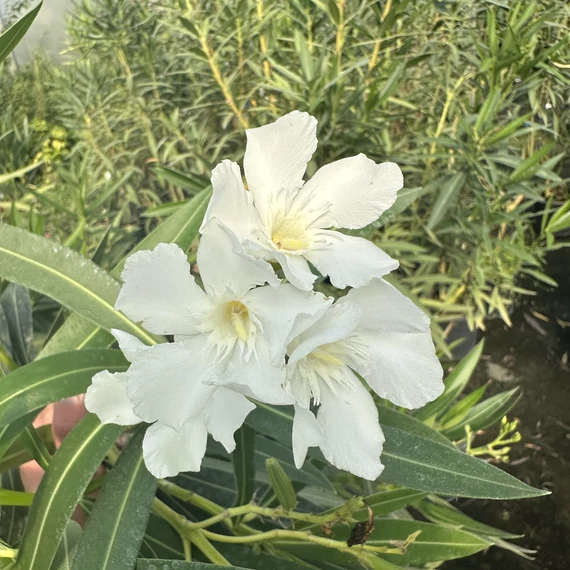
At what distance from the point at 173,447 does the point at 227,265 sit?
15 cm

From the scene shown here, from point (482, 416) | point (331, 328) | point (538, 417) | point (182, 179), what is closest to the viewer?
point (331, 328)

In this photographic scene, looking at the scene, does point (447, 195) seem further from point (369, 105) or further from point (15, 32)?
point (15, 32)

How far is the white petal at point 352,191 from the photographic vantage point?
0.35 metres

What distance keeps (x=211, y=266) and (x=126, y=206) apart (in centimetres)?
121

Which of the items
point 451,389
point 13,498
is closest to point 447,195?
point 451,389

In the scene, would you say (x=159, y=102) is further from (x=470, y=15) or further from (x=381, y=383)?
(x=381, y=383)

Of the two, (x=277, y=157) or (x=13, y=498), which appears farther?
(x=13, y=498)

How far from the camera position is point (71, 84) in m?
1.48

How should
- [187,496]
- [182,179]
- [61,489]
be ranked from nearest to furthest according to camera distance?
1. [61,489]
2. [187,496]
3. [182,179]

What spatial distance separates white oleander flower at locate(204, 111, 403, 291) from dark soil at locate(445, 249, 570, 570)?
1189 millimetres

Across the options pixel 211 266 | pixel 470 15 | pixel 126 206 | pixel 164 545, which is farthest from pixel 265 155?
pixel 126 206

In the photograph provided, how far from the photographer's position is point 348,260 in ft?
1.04

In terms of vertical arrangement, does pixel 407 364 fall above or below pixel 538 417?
above

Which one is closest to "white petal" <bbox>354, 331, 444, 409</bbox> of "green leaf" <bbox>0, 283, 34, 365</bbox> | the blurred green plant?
the blurred green plant
